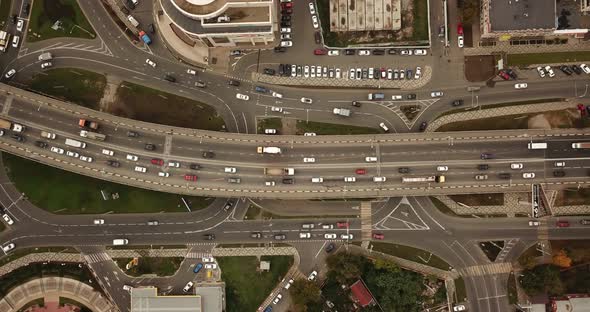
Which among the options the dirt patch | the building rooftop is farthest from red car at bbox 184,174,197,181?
the building rooftop

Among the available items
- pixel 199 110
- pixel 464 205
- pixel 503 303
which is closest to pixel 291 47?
pixel 199 110

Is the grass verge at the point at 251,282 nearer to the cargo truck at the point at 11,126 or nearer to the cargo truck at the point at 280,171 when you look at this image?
the cargo truck at the point at 280,171

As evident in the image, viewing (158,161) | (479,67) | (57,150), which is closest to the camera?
(158,161)

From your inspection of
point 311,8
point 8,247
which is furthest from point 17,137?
point 311,8

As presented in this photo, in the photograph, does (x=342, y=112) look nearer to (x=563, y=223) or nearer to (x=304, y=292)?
(x=304, y=292)

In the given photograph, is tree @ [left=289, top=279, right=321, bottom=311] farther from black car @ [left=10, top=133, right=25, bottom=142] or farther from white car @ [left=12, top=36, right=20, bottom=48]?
white car @ [left=12, top=36, right=20, bottom=48]

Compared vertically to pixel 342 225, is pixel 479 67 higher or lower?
higher
